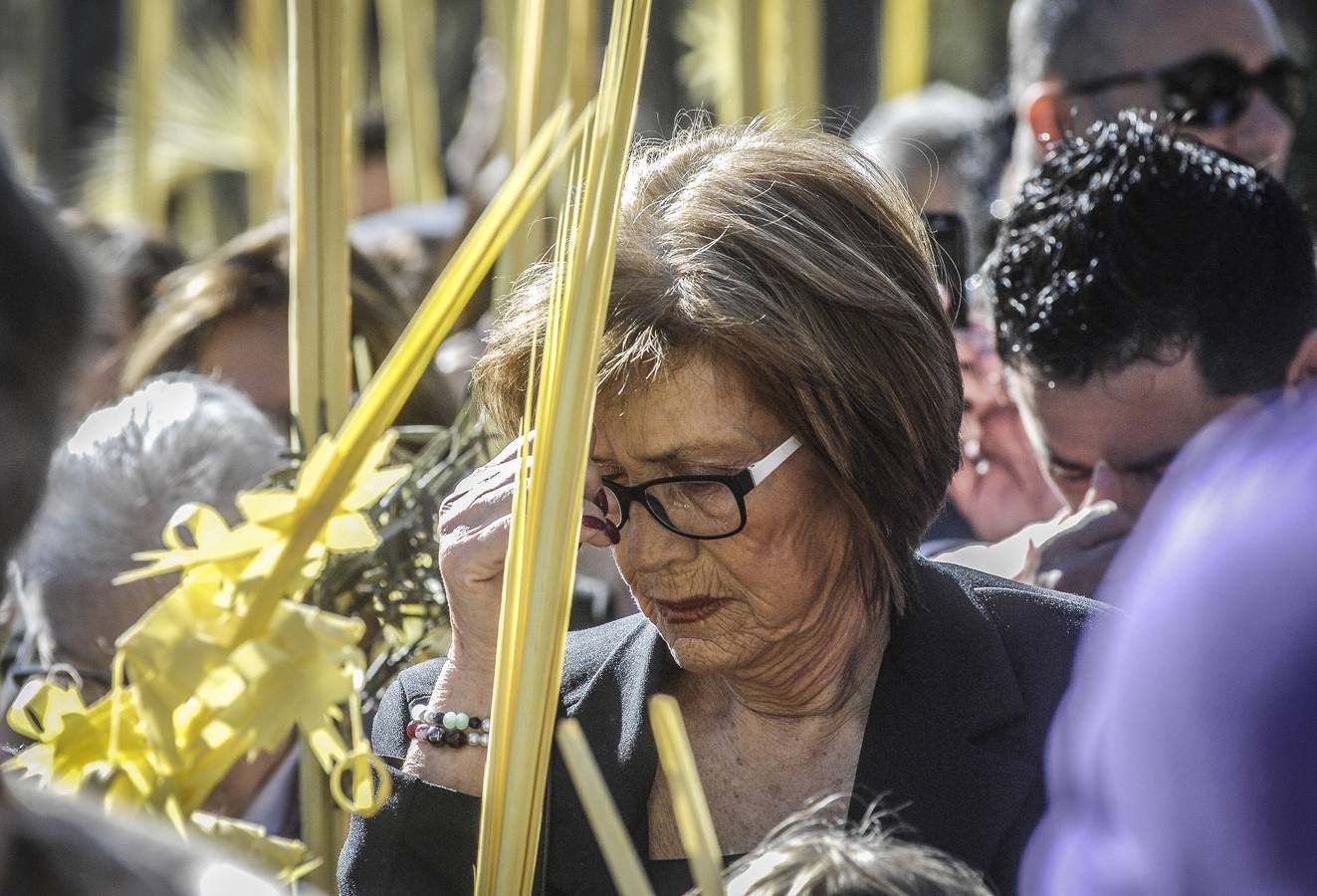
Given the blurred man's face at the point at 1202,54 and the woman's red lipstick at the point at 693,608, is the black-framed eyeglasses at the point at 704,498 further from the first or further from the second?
the blurred man's face at the point at 1202,54

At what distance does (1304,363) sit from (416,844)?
1.10 meters

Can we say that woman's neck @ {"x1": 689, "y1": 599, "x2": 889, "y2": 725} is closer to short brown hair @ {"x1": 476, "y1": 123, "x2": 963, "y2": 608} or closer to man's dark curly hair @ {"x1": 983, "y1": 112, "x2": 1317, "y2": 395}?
short brown hair @ {"x1": 476, "y1": 123, "x2": 963, "y2": 608}

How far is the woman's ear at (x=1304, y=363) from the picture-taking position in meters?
1.76

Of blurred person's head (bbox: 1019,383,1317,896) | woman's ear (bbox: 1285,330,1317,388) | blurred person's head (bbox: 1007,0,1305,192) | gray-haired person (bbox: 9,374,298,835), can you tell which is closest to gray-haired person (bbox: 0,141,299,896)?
blurred person's head (bbox: 1019,383,1317,896)

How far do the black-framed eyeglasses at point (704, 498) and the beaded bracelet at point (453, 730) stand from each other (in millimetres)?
258

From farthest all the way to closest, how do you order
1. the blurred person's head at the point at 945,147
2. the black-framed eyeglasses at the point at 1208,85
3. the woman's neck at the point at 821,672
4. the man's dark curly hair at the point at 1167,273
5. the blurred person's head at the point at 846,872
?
the blurred person's head at the point at 945,147 → the black-framed eyeglasses at the point at 1208,85 → the man's dark curly hair at the point at 1167,273 → the woman's neck at the point at 821,672 → the blurred person's head at the point at 846,872

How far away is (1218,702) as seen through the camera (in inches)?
25.3

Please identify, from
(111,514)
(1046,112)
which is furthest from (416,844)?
(1046,112)

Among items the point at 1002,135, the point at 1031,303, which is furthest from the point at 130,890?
the point at 1002,135

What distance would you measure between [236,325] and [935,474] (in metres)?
1.59

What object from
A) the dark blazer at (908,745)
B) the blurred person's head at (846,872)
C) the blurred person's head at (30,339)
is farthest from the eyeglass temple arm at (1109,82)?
the blurred person's head at (30,339)

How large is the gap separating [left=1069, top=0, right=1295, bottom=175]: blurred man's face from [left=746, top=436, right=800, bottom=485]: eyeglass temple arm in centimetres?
118

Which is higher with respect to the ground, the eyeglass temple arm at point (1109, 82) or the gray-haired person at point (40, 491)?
the eyeglass temple arm at point (1109, 82)

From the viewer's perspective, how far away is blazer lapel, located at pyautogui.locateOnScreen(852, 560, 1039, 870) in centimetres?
146
